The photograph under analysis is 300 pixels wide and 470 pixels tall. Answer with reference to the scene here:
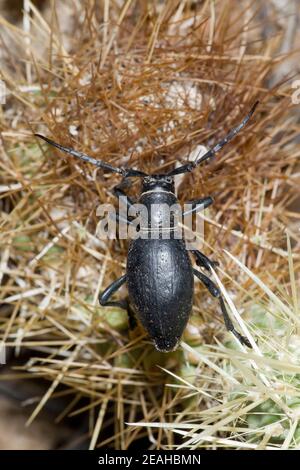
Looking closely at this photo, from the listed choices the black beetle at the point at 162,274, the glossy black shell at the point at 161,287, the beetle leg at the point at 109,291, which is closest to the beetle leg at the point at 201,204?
the black beetle at the point at 162,274

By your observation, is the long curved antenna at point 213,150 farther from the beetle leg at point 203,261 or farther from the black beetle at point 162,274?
the beetle leg at point 203,261

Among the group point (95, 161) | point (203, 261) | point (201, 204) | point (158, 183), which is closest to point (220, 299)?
point (203, 261)

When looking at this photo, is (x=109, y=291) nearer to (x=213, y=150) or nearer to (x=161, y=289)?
(x=161, y=289)

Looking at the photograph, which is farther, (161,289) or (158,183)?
(158,183)

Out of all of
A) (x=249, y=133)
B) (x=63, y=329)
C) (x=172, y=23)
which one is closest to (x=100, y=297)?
(x=63, y=329)

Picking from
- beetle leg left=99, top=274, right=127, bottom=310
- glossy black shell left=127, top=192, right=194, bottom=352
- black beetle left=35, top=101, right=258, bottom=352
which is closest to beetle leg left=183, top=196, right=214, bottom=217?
black beetle left=35, top=101, right=258, bottom=352

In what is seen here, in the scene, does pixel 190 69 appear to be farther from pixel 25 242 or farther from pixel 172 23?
pixel 25 242
